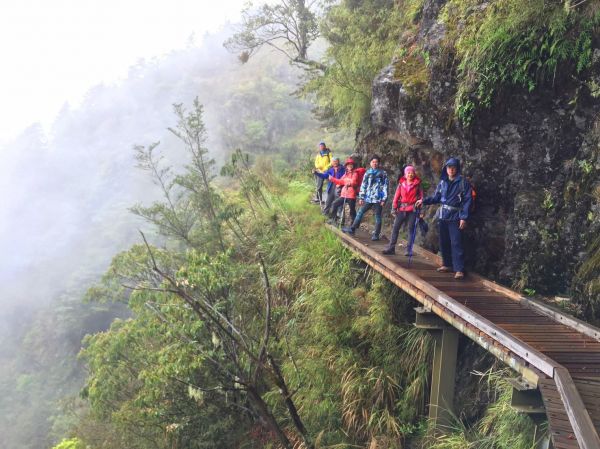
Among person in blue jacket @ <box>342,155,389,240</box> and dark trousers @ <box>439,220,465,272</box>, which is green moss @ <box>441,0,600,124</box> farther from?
person in blue jacket @ <box>342,155,389,240</box>

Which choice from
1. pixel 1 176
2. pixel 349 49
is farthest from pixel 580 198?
pixel 1 176

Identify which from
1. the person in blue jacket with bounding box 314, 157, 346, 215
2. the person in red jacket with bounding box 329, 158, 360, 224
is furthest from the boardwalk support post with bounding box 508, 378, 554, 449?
the person in blue jacket with bounding box 314, 157, 346, 215

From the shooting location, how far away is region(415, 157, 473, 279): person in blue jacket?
5.95 metres

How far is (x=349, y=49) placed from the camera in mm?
12109

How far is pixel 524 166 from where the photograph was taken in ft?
19.1

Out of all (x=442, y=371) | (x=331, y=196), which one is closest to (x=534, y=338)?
(x=442, y=371)

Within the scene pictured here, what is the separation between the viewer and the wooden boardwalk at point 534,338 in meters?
2.98

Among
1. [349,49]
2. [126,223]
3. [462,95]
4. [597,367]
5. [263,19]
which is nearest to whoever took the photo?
[597,367]

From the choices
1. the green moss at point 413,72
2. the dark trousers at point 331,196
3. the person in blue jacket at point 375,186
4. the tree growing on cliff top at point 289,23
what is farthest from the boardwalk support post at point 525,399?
the tree growing on cliff top at point 289,23

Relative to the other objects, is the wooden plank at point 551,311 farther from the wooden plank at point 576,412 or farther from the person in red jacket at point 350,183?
the person in red jacket at point 350,183

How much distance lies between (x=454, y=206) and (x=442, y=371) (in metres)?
2.22

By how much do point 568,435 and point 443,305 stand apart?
2.20 metres

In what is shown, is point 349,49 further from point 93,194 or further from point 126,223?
point 93,194

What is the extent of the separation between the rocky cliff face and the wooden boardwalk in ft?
1.98
